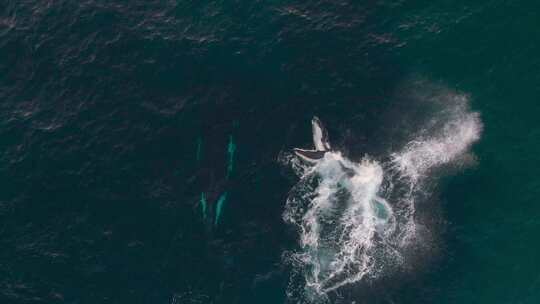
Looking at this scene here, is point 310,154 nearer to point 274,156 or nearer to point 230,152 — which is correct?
point 274,156

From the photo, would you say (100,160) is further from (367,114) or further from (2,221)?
(367,114)

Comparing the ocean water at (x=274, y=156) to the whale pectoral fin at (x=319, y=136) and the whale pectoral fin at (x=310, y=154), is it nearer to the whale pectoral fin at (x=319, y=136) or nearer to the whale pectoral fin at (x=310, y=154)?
the whale pectoral fin at (x=310, y=154)

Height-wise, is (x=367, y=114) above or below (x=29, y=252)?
above

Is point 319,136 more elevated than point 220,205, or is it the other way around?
point 319,136

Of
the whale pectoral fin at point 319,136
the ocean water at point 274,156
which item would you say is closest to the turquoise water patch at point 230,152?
the ocean water at point 274,156

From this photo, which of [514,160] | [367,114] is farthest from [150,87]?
[514,160]

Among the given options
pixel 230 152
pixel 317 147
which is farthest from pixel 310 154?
pixel 230 152
